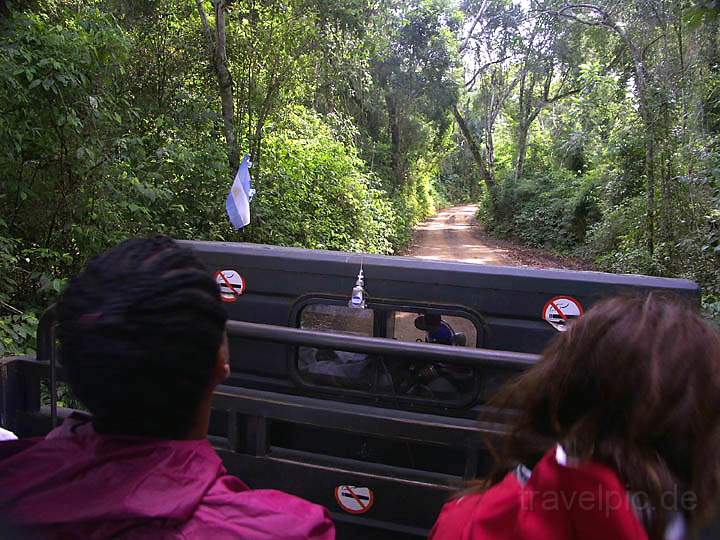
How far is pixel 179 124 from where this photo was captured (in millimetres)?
9547

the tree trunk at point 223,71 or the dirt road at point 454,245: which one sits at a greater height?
the tree trunk at point 223,71

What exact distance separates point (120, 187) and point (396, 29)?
18.1 meters

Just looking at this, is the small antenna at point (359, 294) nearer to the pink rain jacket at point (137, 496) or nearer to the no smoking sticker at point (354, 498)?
the no smoking sticker at point (354, 498)

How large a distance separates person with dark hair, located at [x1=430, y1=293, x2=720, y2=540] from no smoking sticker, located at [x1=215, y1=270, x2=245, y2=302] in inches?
73.1

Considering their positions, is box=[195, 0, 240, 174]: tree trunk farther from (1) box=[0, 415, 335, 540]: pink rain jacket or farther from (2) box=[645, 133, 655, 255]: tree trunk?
(1) box=[0, 415, 335, 540]: pink rain jacket

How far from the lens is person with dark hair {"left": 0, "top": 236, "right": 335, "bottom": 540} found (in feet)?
3.01

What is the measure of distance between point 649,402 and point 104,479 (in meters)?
0.92

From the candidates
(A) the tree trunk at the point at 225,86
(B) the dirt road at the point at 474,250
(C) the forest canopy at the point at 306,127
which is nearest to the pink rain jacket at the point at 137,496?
(C) the forest canopy at the point at 306,127

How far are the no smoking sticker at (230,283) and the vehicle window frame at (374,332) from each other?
281mm

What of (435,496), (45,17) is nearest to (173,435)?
(435,496)

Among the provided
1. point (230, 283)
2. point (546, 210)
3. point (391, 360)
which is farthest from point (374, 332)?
point (546, 210)

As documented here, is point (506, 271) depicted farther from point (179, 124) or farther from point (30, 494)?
point (179, 124)

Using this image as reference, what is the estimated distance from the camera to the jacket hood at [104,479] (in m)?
0.90

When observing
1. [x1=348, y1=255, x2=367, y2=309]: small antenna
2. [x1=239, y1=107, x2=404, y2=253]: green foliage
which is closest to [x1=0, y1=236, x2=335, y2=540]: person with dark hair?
[x1=348, y1=255, x2=367, y2=309]: small antenna
